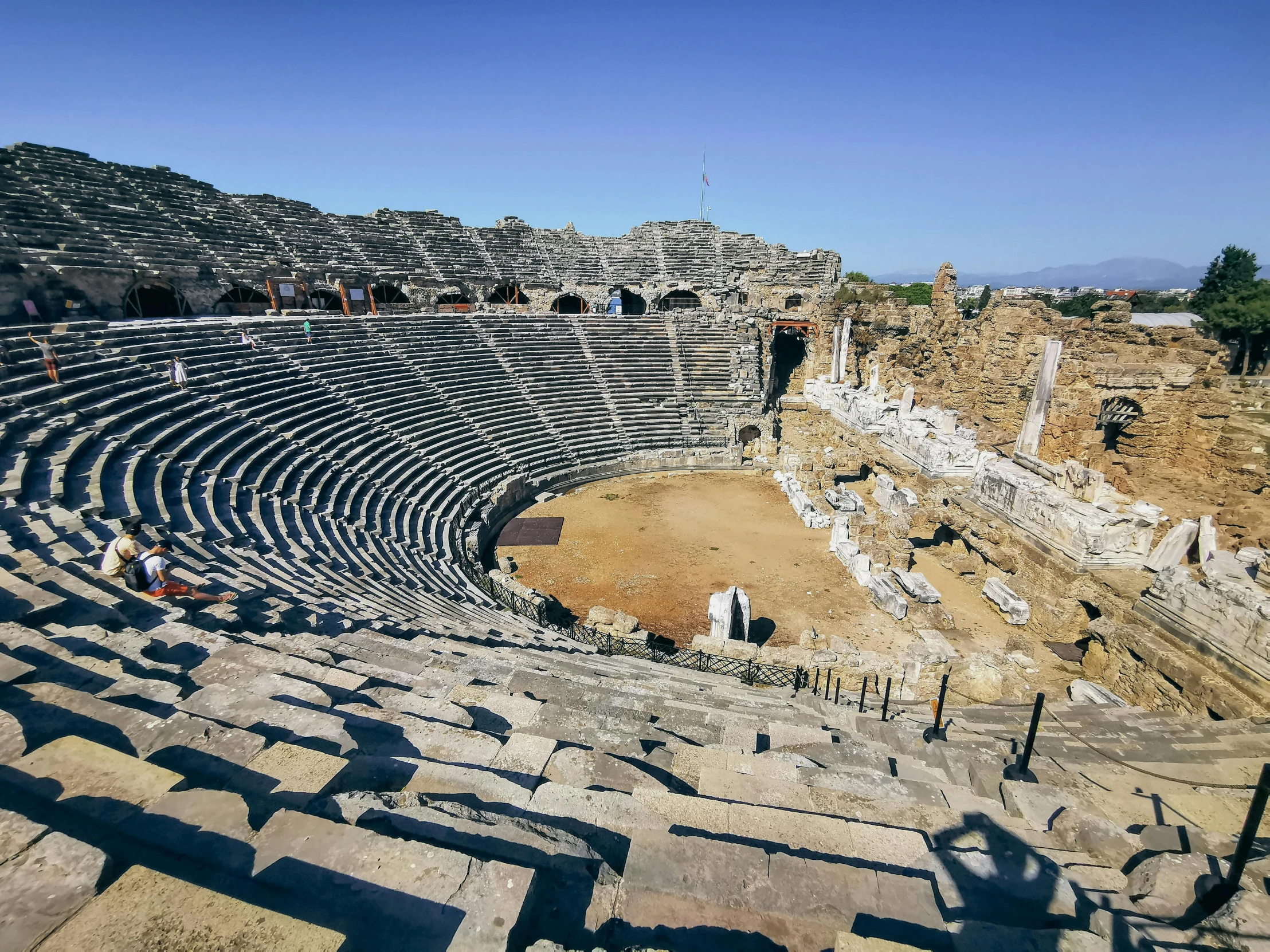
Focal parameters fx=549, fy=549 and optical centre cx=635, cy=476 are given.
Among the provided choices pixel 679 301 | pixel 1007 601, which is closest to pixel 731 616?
pixel 1007 601

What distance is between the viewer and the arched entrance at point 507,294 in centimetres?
3275

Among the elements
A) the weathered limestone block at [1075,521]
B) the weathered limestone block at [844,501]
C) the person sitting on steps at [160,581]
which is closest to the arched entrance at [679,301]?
the weathered limestone block at [844,501]

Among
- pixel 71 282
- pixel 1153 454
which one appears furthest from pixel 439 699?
pixel 71 282

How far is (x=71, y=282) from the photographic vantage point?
59.9ft

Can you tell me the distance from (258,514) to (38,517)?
3485mm

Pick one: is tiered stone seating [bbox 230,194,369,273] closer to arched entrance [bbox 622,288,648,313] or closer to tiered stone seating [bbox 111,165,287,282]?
tiered stone seating [bbox 111,165,287,282]

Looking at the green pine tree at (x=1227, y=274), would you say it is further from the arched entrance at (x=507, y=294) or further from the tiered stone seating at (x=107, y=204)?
the tiered stone seating at (x=107, y=204)

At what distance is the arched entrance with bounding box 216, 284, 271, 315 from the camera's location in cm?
2422

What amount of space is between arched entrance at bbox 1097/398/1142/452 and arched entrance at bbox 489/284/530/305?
1114 inches

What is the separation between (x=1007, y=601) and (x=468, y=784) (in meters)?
13.9

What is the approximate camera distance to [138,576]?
6.14 metres

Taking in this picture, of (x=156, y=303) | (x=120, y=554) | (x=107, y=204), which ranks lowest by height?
(x=120, y=554)

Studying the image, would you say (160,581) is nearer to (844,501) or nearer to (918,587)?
(918,587)

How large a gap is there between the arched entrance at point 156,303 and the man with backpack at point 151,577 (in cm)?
2112
